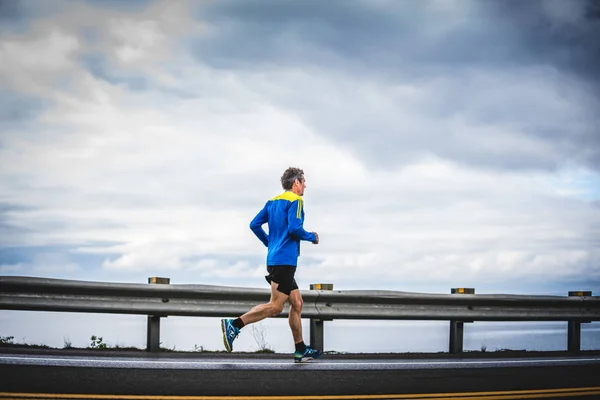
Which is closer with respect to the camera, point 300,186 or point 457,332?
point 300,186

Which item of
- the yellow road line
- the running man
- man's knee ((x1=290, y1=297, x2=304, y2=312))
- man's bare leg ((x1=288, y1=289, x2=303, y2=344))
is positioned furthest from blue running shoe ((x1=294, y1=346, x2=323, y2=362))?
the yellow road line

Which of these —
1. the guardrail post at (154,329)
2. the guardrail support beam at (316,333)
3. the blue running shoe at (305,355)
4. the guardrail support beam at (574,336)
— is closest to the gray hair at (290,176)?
the blue running shoe at (305,355)

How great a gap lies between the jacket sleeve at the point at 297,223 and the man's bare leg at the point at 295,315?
0.61m

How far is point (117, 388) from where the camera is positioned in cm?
524

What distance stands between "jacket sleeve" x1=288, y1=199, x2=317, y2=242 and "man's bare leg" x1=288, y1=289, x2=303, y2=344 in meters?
0.61

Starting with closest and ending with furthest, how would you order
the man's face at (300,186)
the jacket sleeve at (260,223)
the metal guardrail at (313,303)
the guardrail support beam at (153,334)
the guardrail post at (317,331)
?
the man's face at (300,186)
the jacket sleeve at (260,223)
the metal guardrail at (313,303)
the guardrail support beam at (153,334)
the guardrail post at (317,331)

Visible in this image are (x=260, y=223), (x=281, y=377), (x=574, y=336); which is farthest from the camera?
(x=574, y=336)

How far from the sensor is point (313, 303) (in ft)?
31.8

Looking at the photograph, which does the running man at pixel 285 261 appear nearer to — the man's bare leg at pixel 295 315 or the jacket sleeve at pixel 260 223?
the man's bare leg at pixel 295 315

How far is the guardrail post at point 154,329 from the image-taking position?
9.10 meters

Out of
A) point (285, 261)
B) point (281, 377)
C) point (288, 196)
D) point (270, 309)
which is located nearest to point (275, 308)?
point (270, 309)

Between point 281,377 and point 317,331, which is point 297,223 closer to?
point 281,377

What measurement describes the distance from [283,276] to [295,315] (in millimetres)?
484

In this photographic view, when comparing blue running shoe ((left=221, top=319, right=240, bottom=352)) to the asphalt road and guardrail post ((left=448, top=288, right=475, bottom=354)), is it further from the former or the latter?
guardrail post ((left=448, top=288, right=475, bottom=354))
